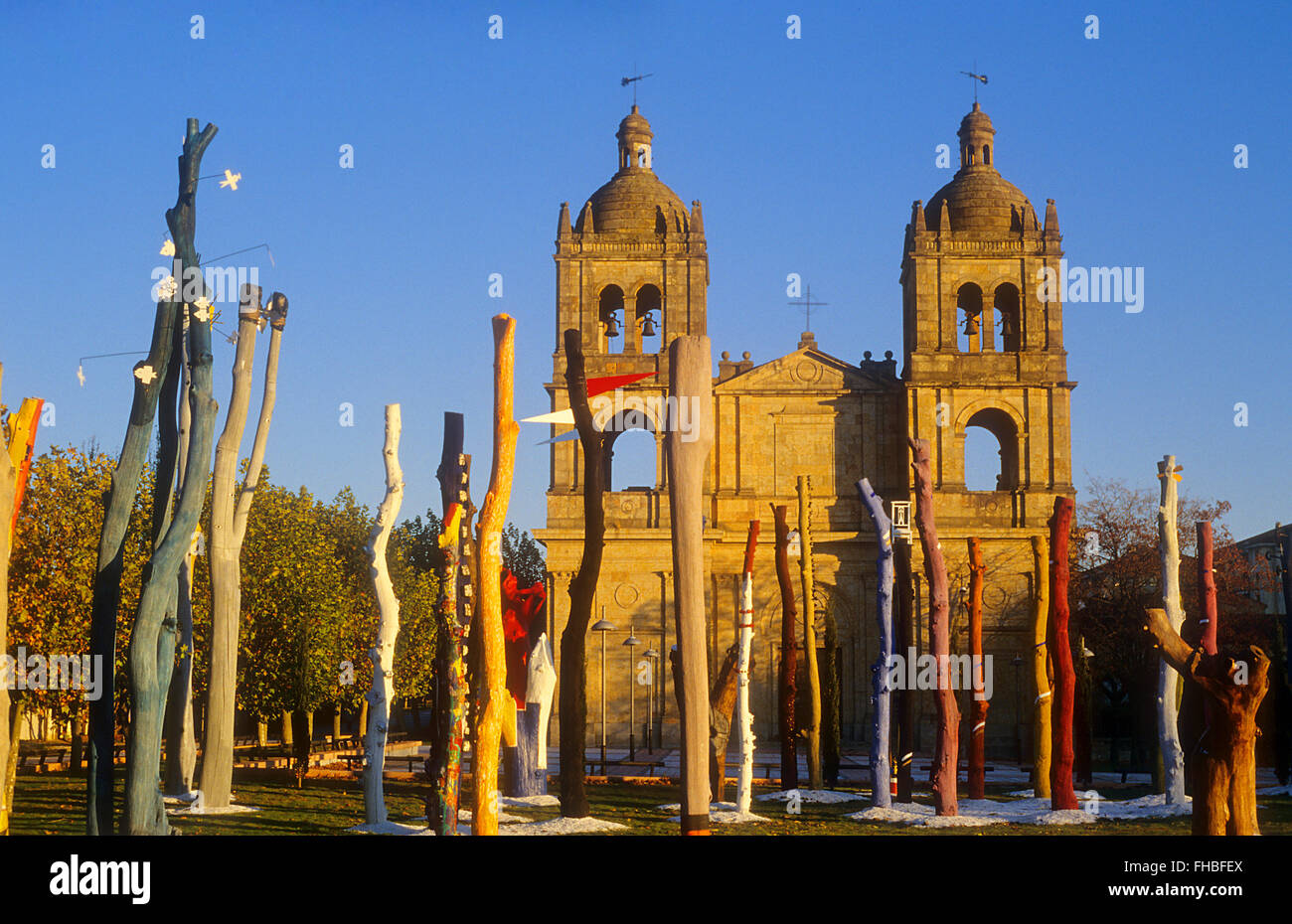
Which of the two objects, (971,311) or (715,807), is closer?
(715,807)

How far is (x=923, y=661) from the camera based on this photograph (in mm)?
33719

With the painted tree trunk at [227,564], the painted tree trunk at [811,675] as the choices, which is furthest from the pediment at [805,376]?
the painted tree trunk at [227,564]

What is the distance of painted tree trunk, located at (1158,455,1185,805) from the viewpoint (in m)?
23.7

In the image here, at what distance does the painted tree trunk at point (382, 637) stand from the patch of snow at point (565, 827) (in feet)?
6.01

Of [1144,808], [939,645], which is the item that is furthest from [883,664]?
[1144,808]

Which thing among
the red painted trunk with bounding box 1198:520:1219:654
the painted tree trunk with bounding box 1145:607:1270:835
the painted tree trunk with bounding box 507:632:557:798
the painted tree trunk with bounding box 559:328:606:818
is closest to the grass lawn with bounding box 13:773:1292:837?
the painted tree trunk with bounding box 507:632:557:798

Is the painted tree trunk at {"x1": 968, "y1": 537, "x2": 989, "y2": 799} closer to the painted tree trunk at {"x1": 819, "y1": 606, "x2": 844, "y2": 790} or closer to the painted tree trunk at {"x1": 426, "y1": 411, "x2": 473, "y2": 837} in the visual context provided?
the painted tree trunk at {"x1": 819, "y1": 606, "x2": 844, "y2": 790}

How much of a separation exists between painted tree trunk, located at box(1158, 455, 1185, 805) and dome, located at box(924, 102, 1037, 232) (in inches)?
899

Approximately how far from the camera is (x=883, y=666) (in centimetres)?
2331

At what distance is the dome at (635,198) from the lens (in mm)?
47406

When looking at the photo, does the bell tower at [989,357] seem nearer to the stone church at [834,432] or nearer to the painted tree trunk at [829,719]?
the stone church at [834,432]

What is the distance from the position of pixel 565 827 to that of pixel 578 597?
10.1 ft

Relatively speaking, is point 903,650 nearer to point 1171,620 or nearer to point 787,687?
point 787,687
